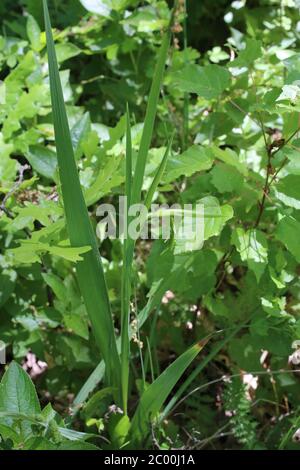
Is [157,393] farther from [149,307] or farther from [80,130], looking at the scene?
[80,130]

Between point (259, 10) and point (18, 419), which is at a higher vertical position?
point (259, 10)

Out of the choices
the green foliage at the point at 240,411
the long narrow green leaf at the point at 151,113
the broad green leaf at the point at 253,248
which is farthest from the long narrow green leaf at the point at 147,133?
the green foliage at the point at 240,411

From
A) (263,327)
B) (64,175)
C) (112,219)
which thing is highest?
(64,175)

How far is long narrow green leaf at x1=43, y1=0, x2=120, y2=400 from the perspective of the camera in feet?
3.78

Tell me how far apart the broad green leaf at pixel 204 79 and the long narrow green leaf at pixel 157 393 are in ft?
1.69

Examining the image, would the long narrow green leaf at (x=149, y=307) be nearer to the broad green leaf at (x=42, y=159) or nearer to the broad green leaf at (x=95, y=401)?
the broad green leaf at (x=95, y=401)

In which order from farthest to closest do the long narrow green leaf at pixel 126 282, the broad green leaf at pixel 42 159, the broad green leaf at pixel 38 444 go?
1. the broad green leaf at pixel 42 159
2. the long narrow green leaf at pixel 126 282
3. the broad green leaf at pixel 38 444

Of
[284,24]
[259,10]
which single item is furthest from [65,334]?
[259,10]

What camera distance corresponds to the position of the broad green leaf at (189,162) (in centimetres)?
129

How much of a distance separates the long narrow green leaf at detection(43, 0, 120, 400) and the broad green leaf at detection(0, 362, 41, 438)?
174mm

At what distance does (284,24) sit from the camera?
6.12 ft

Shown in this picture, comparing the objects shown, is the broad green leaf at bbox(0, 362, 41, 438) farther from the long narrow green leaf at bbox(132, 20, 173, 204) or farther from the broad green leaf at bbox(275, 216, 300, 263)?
the broad green leaf at bbox(275, 216, 300, 263)
